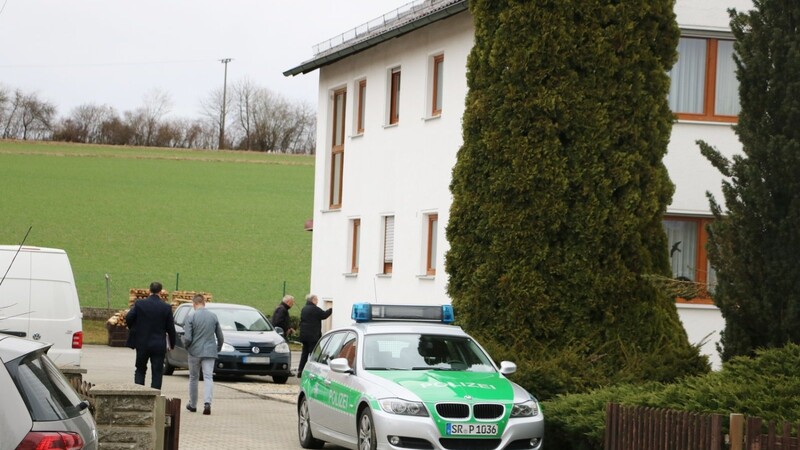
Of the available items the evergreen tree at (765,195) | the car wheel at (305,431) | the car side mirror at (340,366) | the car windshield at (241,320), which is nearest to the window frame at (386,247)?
the car windshield at (241,320)

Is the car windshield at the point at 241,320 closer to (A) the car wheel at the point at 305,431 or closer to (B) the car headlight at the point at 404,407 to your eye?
(A) the car wheel at the point at 305,431

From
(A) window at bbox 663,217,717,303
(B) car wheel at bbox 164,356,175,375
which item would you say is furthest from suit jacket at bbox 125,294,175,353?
(A) window at bbox 663,217,717,303

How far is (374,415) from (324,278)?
2255cm

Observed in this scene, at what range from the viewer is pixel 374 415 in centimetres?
1390

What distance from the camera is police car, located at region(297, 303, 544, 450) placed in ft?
45.1

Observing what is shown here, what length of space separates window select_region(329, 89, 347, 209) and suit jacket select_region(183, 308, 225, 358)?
15872 millimetres

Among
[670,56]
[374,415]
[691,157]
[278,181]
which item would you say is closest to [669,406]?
[374,415]

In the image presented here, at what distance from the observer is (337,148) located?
3609cm

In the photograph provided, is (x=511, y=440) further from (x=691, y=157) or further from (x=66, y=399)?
(x=691, y=157)

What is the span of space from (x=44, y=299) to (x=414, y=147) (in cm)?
1358

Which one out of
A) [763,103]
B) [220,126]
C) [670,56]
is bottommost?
[763,103]

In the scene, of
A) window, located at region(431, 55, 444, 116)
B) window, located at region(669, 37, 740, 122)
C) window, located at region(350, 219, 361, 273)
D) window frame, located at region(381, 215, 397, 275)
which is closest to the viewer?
window, located at region(669, 37, 740, 122)

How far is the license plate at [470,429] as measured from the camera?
539 inches

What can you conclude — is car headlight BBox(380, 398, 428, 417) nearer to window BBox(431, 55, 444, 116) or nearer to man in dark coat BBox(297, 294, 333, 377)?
man in dark coat BBox(297, 294, 333, 377)
